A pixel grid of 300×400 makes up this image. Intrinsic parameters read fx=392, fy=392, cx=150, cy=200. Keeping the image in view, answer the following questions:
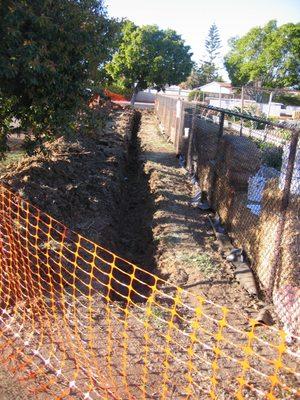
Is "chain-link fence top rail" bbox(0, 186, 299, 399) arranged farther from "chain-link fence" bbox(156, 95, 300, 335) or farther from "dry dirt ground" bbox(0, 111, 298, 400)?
"chain-link fence" bbox(156, 95, 300, 335)

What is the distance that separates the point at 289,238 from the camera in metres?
4.61

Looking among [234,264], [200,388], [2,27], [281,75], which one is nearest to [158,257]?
[234,264]

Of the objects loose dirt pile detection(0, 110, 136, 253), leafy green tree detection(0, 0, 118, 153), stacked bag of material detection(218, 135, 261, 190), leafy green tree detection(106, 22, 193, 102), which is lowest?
loose dirt pile detection(0, 110, 136, 253)

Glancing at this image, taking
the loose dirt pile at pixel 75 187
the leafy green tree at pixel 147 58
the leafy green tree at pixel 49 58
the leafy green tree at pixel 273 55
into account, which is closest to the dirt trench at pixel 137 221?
the loose dirt pile at pixel 75 187

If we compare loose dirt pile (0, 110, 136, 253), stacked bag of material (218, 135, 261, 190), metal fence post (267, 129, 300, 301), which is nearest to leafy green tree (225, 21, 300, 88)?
loose dirt pile (0, 110, 136, 253)

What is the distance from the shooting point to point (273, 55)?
47969mm

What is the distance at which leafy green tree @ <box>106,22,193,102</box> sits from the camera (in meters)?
35.9

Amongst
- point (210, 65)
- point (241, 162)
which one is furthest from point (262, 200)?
point (210, 65)

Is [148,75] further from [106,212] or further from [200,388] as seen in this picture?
[200,388]

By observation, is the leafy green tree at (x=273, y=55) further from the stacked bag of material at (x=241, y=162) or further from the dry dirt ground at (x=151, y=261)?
the stacked bag of material at (x=241, y=162)

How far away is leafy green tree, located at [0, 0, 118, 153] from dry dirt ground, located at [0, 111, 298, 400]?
128 centimetres

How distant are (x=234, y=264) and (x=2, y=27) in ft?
14.6

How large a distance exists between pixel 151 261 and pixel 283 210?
8.31 feet

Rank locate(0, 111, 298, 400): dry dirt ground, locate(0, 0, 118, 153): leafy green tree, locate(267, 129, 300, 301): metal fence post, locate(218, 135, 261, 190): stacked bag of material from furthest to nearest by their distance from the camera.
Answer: locate(218, 135, 261, 190): stacked bag of material
locate(0, 0, 118, 153): leafy green tree
locate(267, 129, 300, 301): metal fence post
locate(0, 111, 298, 400): dry dirt ground
